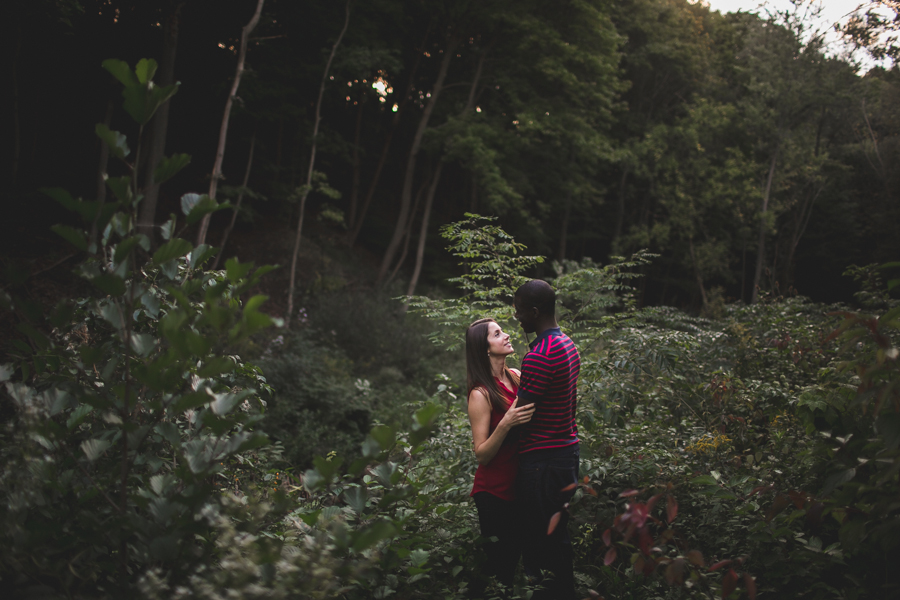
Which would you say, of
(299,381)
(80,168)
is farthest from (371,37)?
(299,381)

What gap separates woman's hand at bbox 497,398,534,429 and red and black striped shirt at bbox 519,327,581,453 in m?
0.04


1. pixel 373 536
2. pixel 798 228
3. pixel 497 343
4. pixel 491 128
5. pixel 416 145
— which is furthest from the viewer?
pixel 798 228

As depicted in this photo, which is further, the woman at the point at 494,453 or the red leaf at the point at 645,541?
the woman at the point at 494,453

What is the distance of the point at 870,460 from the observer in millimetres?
1653

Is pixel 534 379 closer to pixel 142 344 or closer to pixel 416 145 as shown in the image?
pixel 142 344

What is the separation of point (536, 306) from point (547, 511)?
0.96 meters

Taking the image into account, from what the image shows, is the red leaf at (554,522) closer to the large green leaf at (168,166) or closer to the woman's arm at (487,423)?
the woman's arm at (487,423)

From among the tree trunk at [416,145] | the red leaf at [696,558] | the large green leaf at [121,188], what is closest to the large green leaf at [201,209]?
the large green leaf at [121,188]

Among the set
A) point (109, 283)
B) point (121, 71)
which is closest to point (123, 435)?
point (109, 283)

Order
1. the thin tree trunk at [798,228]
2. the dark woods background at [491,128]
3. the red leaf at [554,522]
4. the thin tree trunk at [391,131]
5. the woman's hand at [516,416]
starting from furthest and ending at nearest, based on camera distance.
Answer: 1. the thin tree trunk at [798,228]
2. the thin tree trunk at [391,131]
3. the dark woods background at [491,128]
4. the woman's hand at [516,416]
5. the red leaf at [554,522]

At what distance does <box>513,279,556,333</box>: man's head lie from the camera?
259cm

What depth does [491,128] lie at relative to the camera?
45.5ft

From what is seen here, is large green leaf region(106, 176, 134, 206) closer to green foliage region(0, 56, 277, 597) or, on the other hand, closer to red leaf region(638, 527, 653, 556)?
green foliage region(0, 56, 277, 597)

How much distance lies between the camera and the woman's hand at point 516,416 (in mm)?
2396
